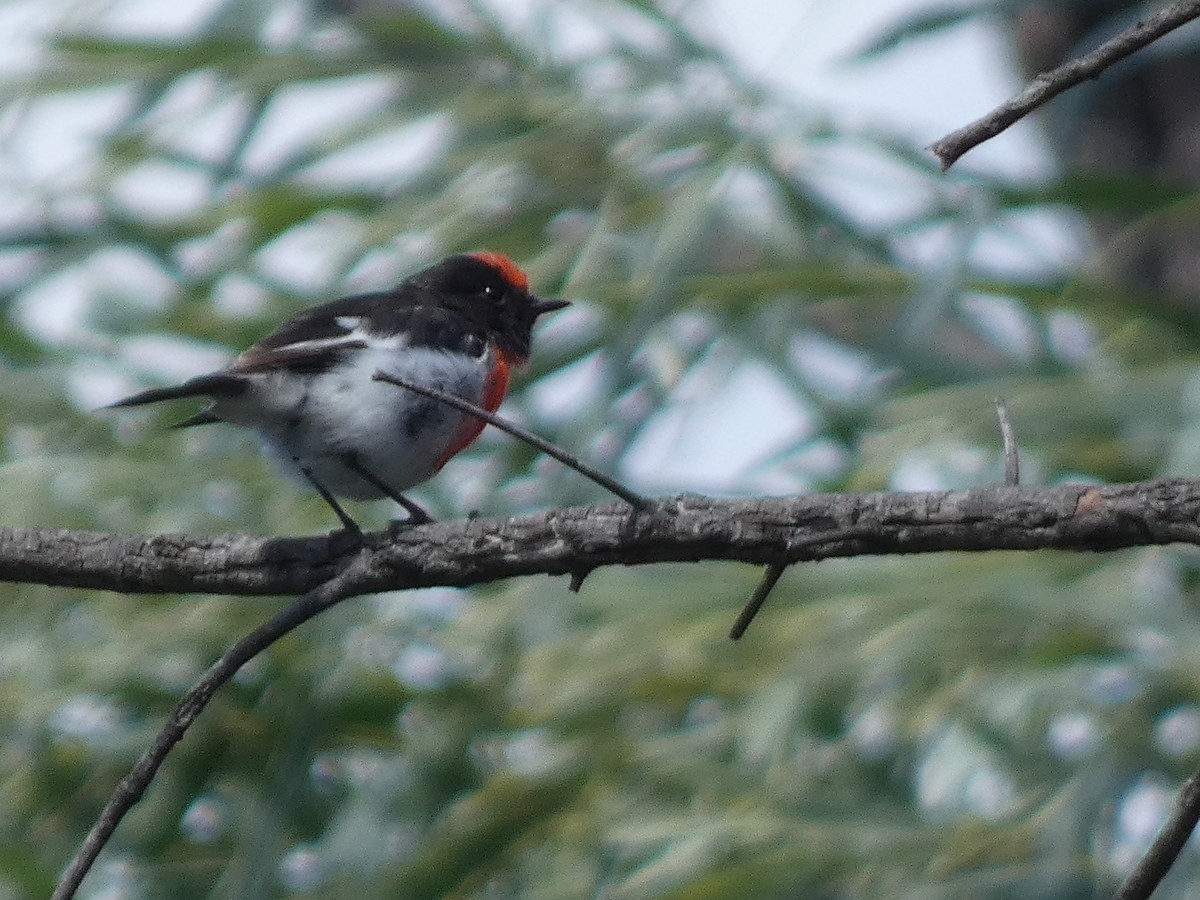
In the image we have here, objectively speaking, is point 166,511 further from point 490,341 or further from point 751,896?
point 751,896

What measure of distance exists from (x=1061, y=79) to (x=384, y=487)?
174 cm

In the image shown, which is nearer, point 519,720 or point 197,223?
point 519,720

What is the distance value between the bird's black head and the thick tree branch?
5.83 ft

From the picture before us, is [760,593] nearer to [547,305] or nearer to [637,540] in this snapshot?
[637,540]

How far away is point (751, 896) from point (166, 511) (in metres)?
1.87

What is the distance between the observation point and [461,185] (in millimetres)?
5191

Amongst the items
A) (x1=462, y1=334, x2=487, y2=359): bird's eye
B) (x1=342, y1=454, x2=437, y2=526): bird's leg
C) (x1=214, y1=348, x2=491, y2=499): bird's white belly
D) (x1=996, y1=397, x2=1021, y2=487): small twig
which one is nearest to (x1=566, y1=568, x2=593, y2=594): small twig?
(x1=996, y1=397, x2=1021, y2=487): small twig

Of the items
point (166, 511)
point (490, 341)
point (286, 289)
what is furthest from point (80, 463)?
point (490, 341)

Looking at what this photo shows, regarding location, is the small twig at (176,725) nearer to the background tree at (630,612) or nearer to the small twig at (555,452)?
the small twig at (555,452)

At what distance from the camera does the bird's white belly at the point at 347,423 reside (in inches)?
128

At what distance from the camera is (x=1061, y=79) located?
64.6 inches

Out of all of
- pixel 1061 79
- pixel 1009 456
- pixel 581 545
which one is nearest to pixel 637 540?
pixel 581 545

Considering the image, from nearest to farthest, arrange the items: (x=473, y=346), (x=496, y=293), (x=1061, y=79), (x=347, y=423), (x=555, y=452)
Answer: (x=1061, y=79)
(x=555, y=452)
(x=347, y=423)
(x=473, y=346)
(x=496, y=293)

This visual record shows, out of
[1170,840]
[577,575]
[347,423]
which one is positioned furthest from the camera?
[347,423]
